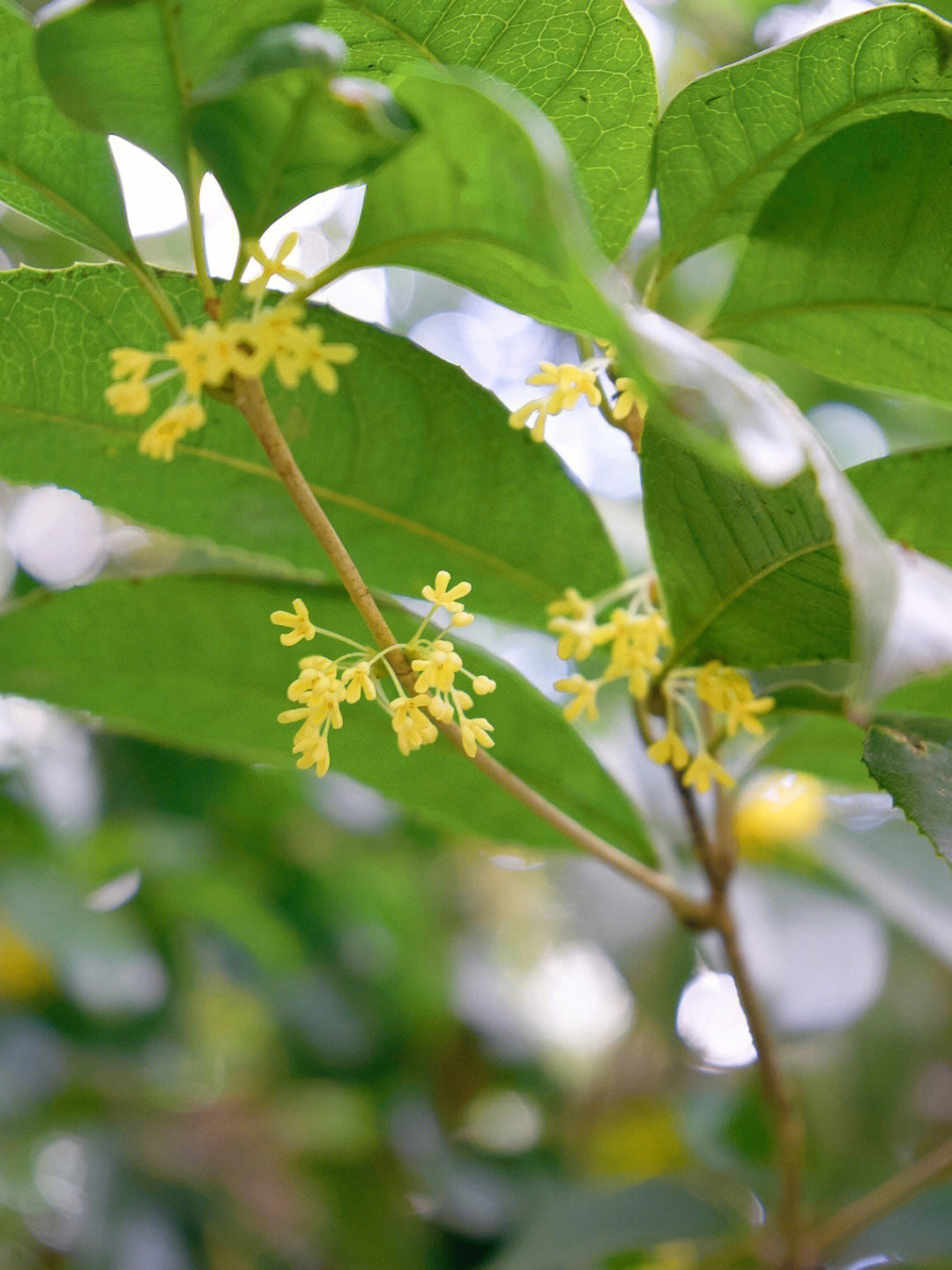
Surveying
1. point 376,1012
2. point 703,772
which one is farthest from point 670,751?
point 376,1012

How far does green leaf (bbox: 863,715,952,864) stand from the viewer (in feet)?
2.19

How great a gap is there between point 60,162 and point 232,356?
0.20m

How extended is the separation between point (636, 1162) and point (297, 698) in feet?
6.63

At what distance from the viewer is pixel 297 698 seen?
0.70 metres

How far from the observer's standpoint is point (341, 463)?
87 centimetres

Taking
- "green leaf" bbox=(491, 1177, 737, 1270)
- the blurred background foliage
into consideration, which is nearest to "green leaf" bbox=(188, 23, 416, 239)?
the blurred background foliage

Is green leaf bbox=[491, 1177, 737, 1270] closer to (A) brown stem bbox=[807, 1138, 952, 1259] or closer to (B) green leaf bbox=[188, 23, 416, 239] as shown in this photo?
(A) brown stem bbox=[807, 1138, 952, 1259]

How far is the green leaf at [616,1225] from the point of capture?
137cm

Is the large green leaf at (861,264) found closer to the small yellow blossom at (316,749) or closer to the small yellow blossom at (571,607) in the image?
the small yellow blossom at (571,607)

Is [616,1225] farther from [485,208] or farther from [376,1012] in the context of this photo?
A: [485,208]

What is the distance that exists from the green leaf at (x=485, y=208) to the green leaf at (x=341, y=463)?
200 millimetres

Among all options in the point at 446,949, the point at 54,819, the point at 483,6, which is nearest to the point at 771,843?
the point at 446,949

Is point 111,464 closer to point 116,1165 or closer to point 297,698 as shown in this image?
point 297,698

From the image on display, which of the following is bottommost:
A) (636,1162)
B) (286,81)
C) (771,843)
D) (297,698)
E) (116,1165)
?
(636,1162)
